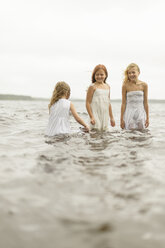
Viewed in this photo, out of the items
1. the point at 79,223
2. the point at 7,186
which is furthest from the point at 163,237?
the point at 7,186

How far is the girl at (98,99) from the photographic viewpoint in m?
6.98

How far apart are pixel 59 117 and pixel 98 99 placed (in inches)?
52.4

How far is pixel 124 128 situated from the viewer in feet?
25.1

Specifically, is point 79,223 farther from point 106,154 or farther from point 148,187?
point 106,154

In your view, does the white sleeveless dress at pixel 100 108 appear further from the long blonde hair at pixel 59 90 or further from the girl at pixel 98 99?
the long blonde hair at pixel 59 90

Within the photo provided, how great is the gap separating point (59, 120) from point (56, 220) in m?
4.38

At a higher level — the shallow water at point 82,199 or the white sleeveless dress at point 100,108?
the white sleeveless dress at point 100,108

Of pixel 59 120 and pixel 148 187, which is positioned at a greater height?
pixel 59 120

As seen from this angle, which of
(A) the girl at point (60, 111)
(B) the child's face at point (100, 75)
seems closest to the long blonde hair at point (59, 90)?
(A) the girl at point (60, 111)

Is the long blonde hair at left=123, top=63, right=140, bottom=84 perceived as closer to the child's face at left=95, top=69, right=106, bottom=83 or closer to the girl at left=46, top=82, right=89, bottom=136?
the child's face at left=95, top=69, right=106, bottom=83

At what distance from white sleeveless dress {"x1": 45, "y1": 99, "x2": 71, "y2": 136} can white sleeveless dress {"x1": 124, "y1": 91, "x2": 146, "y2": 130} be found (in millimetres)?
1891

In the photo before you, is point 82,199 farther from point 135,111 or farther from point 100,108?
point 135,111

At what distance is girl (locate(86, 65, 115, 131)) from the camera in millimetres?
6984

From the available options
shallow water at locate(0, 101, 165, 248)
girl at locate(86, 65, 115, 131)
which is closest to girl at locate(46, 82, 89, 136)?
girl at locate(86, 65, 115, 131)
